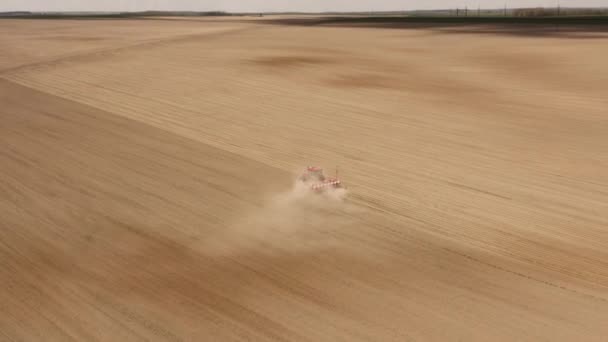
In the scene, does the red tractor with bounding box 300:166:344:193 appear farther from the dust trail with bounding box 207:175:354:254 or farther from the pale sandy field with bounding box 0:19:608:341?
the pale sandy field with bounding box 0:19:608:341

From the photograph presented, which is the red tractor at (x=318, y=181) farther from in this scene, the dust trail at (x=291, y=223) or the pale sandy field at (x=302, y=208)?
the pale sandy field at (x=302, y=208)

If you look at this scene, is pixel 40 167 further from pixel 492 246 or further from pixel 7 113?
pixel 492 246

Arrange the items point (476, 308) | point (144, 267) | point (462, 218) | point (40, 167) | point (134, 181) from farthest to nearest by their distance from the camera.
Answer: 1. point (40, 167)
2. point (134, 181)
3. point (462, 218)
4. point (144, 267)
5. point (476, 308)

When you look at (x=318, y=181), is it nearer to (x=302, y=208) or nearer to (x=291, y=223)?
(x=302, y=208)

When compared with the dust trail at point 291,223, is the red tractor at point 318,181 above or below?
above

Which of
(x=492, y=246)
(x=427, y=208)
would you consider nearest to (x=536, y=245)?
(x=492, y=246)

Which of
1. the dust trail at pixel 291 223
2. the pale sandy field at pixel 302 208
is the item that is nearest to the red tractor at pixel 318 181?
the dust trail at pixel 291 223
